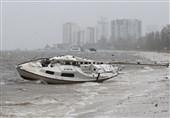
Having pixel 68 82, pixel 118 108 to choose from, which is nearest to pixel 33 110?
pixel 118 108

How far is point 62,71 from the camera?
1501 inches

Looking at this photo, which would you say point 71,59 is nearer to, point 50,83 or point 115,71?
point 50,83

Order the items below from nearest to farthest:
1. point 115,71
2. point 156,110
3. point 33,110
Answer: point 156,110 → point 33,110 → point 115,71

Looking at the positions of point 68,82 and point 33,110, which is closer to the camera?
point 33,110

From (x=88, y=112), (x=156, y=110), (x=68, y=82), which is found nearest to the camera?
(x=156, y=110)

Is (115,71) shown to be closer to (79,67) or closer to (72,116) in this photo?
(79,67)

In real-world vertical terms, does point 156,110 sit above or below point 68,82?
above

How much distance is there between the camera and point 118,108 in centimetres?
1841

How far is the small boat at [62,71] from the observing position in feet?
125

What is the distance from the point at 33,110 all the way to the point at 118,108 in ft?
15.2

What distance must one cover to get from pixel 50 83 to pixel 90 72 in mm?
4680

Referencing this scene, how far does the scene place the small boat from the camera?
37969 mm

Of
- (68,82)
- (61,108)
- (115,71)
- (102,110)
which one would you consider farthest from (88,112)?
(115,71)

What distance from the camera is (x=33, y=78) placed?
38.5m
